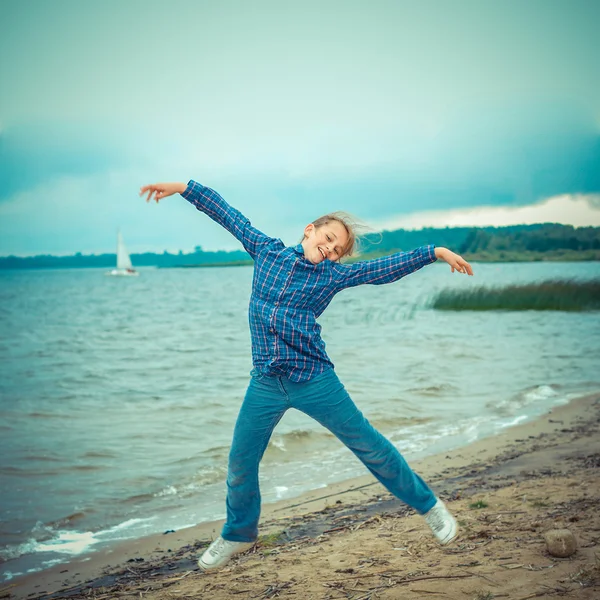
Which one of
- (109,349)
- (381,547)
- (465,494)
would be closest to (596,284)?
(109,349)

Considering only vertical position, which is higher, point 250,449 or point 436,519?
point 250,449

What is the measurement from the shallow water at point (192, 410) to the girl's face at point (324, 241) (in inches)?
133

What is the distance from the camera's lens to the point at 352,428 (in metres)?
3.30

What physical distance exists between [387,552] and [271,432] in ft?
4.50

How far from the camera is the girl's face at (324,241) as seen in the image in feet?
11.1

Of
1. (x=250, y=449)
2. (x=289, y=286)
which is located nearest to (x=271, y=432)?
(x=250, y=449)

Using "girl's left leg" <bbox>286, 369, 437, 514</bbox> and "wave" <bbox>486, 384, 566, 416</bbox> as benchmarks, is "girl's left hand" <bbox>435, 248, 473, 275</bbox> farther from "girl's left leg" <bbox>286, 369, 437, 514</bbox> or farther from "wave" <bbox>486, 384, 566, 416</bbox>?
"wave" <bbox>486, 384, 566, 416</bbox>

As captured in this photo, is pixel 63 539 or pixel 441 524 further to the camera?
pixel 63 539

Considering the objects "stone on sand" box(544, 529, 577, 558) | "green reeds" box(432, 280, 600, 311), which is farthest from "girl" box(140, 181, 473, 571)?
"green reeds" box(432, 280, 600, 311)

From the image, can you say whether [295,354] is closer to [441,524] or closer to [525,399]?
[441,524]

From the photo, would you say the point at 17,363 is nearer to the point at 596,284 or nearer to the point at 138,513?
the point at 138,513

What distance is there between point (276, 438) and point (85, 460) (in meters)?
2.55

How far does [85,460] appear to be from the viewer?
7.76 m

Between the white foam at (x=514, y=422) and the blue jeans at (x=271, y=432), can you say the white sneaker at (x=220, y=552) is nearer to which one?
the blue jeans at (x=271, y=432)
